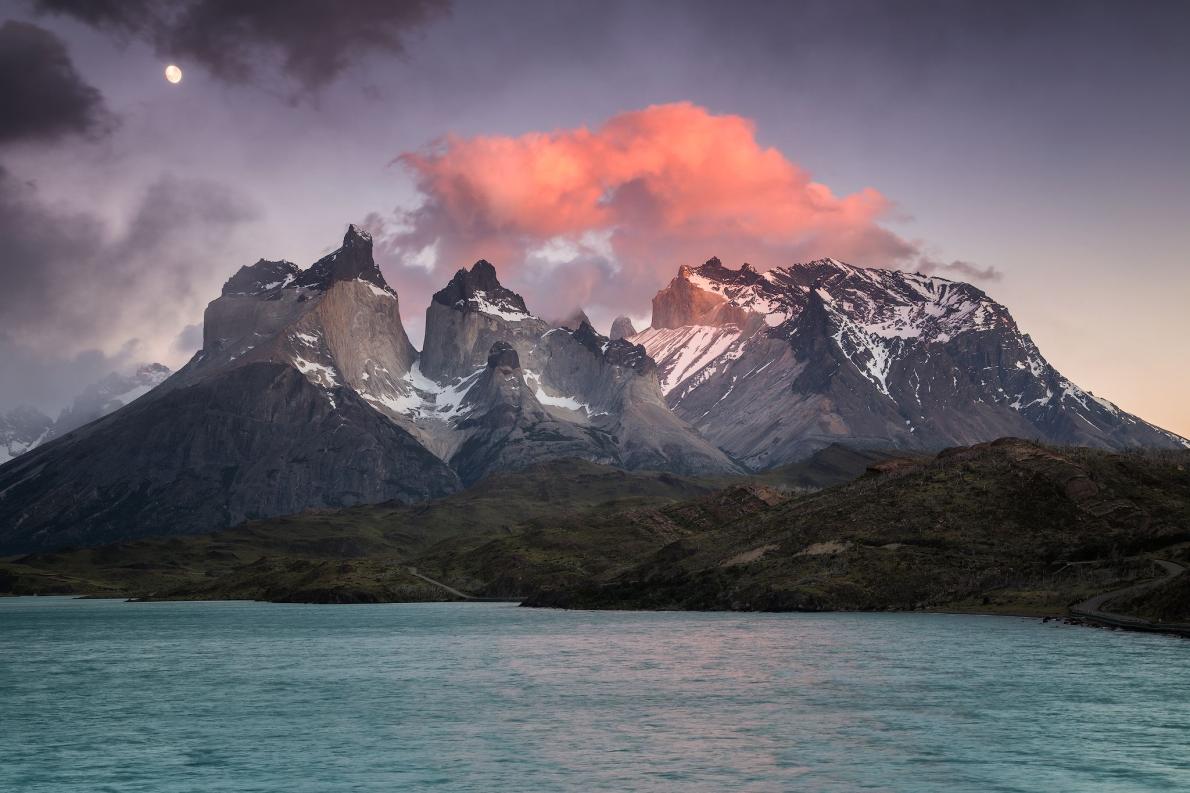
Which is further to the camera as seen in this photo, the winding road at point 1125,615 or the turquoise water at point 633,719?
the winding road at point 1125,615

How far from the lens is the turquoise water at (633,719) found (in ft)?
227

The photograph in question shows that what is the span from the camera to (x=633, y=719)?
A: 9281 cm

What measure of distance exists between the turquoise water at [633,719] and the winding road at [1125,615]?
5.01m

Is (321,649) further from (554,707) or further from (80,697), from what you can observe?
(554,707)

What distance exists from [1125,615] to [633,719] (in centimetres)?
10743

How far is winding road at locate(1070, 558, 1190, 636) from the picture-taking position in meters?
155

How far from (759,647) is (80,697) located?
81138 millimetres

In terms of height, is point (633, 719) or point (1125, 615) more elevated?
point (1125, 615)

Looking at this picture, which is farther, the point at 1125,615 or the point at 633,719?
the point at 1125,615

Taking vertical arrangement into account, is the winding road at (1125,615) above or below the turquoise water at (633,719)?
above

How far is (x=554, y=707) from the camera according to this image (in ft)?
335

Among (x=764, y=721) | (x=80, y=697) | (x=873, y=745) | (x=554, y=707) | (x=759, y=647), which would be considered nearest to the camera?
(x=873, y=745)

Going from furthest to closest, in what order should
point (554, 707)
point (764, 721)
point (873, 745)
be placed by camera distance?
point (554, 707), point (764, 721), point (873, 745)

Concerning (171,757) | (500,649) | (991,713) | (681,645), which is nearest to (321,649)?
(500,649)
